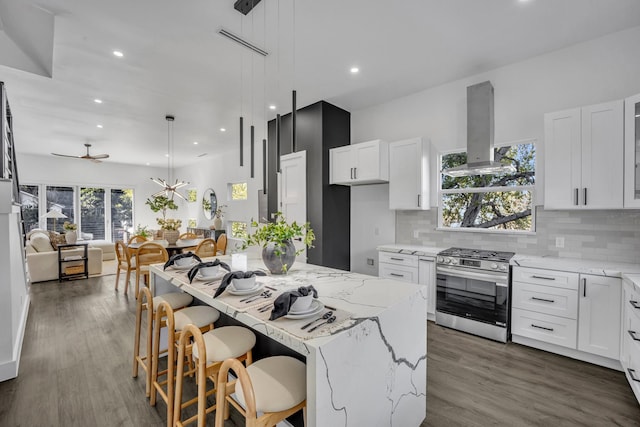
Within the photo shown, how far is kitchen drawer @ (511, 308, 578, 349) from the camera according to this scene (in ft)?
8.70

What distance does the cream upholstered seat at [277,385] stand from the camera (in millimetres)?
1222

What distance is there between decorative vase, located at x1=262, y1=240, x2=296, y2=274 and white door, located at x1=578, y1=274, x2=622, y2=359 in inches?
101

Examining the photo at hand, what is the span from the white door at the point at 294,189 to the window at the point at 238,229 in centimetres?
323

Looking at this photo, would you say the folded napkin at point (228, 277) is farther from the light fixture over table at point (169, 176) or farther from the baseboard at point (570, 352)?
the light fixture over table at point (169, 176)

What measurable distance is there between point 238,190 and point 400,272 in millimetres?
5513

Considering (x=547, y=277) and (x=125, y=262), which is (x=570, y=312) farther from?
(x=125, y=262)

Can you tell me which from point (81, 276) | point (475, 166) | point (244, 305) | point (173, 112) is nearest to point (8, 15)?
point (173, 112)

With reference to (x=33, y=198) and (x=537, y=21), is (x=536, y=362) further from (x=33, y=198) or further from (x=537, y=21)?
(x=33, y=198)

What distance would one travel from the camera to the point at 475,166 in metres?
3.24

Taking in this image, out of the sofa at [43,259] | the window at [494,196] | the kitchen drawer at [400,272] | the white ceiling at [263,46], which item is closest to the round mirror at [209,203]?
the sofa at [43,259]

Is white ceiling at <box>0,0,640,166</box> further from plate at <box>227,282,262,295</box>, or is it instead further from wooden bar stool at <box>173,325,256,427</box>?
wooden bar stool at <box>173,325,256,427</box>

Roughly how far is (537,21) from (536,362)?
121 inches

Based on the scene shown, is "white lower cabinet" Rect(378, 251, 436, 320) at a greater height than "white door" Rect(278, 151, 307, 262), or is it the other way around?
"white door" Rect(278, 151, 307, 262)

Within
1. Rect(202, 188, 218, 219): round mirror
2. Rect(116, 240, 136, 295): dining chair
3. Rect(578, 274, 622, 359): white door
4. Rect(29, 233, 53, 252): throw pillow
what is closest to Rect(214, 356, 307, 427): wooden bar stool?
Rect(578, 274, 622, 359): white door
